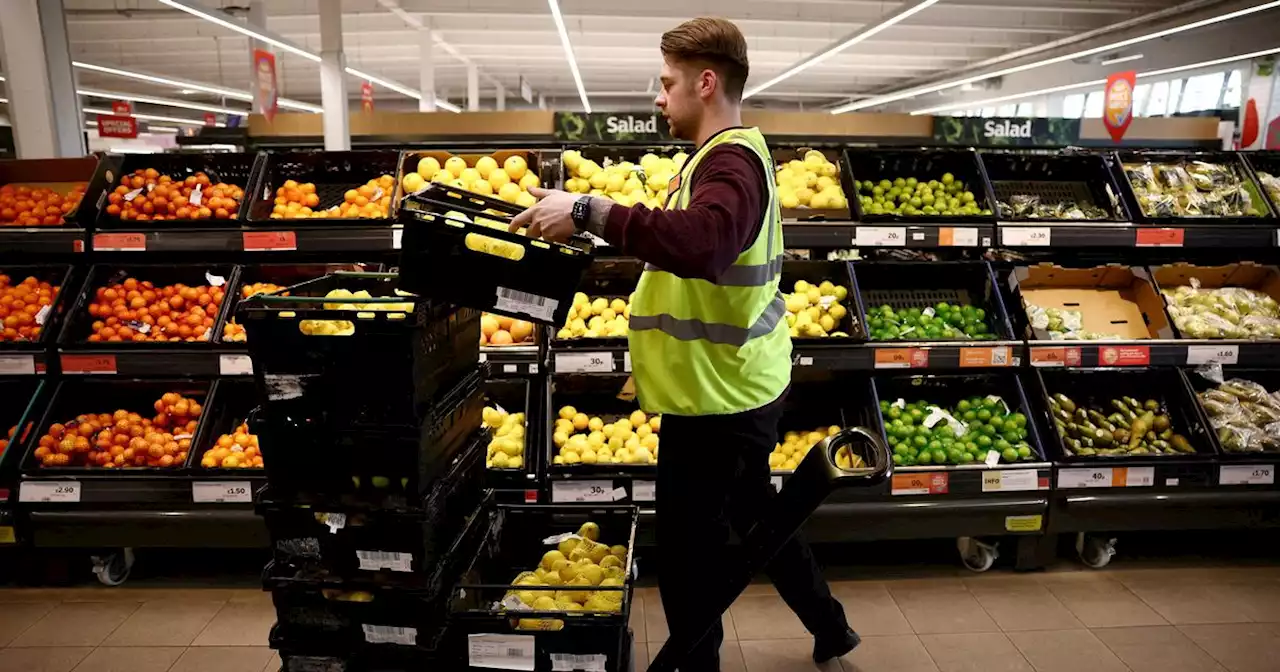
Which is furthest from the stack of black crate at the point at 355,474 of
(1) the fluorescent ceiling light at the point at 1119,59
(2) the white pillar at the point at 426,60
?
(1) the fluorescent ceiling light at the point at 1119,59

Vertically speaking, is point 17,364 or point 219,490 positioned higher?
point 17,364

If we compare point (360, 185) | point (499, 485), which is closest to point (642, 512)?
point (499, 485)

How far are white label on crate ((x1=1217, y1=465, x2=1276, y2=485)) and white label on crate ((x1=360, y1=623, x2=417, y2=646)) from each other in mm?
3650

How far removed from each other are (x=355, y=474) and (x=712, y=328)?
3.37 ft

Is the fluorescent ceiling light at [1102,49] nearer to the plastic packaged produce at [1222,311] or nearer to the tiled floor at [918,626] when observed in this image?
the plastic packaged produce at [1222,311]

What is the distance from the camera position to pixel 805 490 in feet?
6.33

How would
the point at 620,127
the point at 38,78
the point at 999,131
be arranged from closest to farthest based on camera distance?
the point at 38,78
the point at 620,127
the point at 999,131

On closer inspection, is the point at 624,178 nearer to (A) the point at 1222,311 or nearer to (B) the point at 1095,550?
(B) the point at 1095,550

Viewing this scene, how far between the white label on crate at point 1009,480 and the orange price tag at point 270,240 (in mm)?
3363

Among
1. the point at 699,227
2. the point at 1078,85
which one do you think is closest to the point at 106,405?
the point at 699,227

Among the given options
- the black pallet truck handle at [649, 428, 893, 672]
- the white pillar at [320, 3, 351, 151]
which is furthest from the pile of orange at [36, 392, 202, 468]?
the white pillar at [320, 3, 351, 151]

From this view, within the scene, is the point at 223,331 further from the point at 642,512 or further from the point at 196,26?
the point at 196,26

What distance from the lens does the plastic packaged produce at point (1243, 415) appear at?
372 centimetres

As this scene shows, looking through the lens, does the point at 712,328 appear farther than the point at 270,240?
No
